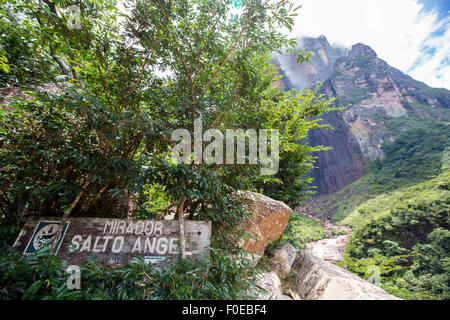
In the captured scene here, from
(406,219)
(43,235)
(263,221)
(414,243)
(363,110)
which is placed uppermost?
(363,110)

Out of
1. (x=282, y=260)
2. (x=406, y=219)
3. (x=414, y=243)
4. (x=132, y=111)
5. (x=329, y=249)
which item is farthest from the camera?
(x=329, y=249)

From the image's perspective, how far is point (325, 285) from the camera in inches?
168

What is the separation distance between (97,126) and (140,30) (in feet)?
7.02

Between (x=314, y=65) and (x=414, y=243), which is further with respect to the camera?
(x=314, y=65)

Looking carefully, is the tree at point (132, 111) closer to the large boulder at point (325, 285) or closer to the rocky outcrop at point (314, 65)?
the large boulder at point (325, 285)

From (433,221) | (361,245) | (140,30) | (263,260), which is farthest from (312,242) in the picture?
(140,30)

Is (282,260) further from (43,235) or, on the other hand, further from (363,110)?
(363,110)

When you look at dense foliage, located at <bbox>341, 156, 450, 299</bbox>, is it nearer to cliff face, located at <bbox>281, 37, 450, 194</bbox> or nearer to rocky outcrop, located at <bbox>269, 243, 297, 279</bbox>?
rocky outcrop, located at <bbox>269, 243, 297, 279</bbox>

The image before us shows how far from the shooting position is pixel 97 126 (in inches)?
88.1

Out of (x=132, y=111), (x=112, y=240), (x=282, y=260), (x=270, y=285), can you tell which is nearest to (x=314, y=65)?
(x=282, y=260)

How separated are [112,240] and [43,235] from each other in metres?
0.87

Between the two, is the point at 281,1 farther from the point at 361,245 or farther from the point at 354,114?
the point at 354,114

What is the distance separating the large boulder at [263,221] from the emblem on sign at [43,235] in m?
3.29

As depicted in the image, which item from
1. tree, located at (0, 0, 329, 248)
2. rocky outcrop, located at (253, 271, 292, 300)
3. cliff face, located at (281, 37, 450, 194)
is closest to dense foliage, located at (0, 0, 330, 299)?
tree, located at (0, 0, 329, 248)
